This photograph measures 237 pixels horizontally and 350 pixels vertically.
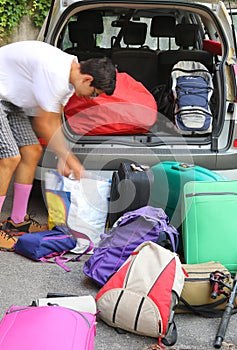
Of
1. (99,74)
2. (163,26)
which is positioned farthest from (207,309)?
(163,26)

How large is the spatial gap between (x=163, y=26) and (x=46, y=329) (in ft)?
14.1

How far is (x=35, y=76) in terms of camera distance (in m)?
4.14

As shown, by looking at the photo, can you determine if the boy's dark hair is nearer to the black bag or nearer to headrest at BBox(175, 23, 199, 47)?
the black bag

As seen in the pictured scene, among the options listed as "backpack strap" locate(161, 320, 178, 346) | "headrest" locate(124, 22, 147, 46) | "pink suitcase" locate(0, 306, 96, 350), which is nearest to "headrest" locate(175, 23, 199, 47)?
"headrest" locate(124, 22, 147, 46)

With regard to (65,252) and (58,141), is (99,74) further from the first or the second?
(65,252)

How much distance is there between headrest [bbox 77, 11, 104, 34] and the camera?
606 centimetres

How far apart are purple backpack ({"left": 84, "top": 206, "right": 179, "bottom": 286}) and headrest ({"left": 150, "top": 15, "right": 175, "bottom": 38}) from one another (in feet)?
9.54

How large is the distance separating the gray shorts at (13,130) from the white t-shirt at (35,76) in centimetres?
11

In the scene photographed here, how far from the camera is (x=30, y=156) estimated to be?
4641 mm

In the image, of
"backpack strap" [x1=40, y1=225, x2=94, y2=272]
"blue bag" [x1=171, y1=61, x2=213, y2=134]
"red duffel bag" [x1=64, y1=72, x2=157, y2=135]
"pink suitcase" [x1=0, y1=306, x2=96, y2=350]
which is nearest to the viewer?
"pink suitcase" [x1=0, y1=306, x2=96, y2=350]

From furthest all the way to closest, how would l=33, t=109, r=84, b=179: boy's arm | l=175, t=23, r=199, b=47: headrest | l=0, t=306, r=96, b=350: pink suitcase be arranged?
1. l=175, t=23, r=199, b=47: headrest
2. l=33, t=109, r=84, b=179: boy's arm
3. l=0, t=306, r=96, b=350: pink suitcase

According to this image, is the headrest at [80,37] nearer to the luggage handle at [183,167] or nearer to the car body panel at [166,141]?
the car body panel at [166,141]


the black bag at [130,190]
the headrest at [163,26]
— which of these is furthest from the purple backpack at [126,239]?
the headrest at [163,26]

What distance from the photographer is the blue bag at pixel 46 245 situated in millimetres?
4195
